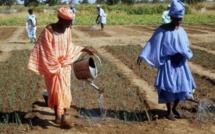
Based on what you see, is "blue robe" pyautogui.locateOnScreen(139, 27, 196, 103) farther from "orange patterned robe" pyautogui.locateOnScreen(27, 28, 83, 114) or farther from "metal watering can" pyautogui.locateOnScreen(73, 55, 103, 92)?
"orange patterned robe" pyautogui.locateOnScreen(27, 28, 83, 114)

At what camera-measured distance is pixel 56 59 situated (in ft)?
17.0

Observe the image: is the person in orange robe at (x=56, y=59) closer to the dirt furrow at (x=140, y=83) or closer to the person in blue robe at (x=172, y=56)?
the person in blue robe at (x=172, y=56)

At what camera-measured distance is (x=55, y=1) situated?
6994 centimetres

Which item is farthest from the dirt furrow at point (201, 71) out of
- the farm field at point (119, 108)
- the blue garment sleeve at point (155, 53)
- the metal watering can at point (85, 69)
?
the metal watering can at point (85, 69)

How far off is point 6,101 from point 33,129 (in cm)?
163

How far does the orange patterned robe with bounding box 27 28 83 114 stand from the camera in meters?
5.12

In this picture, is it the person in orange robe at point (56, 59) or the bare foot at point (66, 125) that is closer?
the person in orange robe at point (56, 59)

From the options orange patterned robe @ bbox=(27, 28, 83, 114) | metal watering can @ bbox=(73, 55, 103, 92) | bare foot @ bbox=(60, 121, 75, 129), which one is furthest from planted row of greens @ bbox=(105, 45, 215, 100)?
orange patterned robe @ bbox=(27, 28, 83, 114)

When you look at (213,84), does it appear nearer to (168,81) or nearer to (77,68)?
(168,81)

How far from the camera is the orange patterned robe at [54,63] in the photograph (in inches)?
202

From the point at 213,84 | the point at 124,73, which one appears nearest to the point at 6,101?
the point at 124,73

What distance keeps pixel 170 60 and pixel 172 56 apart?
64 millimetres

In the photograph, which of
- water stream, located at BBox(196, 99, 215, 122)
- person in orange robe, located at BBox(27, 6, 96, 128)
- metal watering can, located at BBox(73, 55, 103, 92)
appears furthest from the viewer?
water stream, located at BBox(196, 99, 215, 122)

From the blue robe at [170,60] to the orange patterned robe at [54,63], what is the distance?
1.13 m
